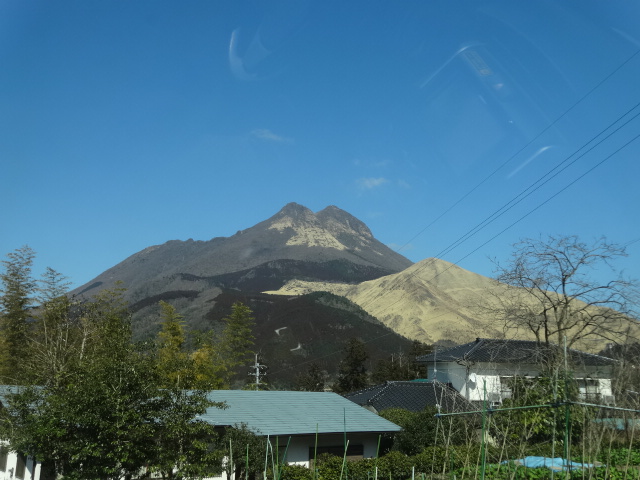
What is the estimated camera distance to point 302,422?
23062mm

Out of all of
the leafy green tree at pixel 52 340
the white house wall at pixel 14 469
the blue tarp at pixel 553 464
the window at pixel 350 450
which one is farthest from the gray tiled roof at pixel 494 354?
the white house wall at pixel 14 469

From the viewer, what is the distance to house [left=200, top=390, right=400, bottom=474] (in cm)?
2173

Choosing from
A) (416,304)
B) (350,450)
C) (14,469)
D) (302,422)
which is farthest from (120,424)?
(416,304)

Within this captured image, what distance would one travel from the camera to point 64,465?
16141 mm

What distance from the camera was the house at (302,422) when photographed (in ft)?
71.3

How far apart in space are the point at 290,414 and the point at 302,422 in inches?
45.6

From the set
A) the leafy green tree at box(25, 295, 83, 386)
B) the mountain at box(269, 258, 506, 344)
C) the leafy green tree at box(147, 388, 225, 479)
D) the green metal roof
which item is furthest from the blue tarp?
the mountain at box(269, 258, 506, 344)

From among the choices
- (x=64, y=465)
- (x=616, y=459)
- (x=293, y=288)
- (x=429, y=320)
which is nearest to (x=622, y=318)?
(x=616, y=459)

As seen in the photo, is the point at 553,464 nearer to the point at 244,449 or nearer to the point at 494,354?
the point at 244,449

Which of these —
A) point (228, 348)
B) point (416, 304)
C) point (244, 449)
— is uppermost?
point (416, 304)

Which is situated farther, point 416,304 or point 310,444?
point 416,304

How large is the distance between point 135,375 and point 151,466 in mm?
2234

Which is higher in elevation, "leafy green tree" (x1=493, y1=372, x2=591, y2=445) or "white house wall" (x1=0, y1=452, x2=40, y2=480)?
"leafy green tree" (x1=493, y1=372, x2=591, y2=445)

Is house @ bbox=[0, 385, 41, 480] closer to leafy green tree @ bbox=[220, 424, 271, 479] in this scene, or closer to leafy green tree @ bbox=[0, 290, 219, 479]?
leafy green tree @ bbox=[0, 290, 219, 479]
